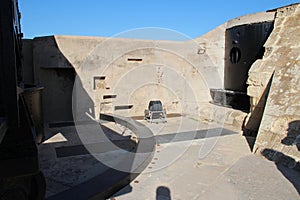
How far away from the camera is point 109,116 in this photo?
710 cm

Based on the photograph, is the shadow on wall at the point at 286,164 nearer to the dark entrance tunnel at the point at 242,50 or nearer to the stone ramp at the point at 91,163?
the stone ramp at the point at 91,163

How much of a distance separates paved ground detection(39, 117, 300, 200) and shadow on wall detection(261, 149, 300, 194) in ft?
0.03

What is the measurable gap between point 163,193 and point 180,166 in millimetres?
870

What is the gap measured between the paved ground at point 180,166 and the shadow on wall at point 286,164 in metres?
0.01

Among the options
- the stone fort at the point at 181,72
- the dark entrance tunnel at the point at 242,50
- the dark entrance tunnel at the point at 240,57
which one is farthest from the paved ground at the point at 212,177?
the dark entrance tunnel at the point at 242,50

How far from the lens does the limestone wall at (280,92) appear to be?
321 centimetres

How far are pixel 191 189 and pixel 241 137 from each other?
2.63 m

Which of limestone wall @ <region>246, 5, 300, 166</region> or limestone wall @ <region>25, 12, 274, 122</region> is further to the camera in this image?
limestone wall @ <region>25, 12, 274, 122</region>

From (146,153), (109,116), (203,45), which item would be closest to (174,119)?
(109,116)

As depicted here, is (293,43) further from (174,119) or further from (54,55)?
(54,55)

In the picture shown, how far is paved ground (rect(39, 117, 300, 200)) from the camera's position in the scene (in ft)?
7.80

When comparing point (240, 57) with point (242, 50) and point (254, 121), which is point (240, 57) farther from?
point (254, 121)

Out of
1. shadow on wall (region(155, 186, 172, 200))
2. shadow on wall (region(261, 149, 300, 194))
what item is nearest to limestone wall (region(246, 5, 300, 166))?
shadow on wall (region(261, 149, 300, 194))

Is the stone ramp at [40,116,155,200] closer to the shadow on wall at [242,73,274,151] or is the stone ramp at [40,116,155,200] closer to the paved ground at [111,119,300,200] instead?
the paved ground at [111,119,300,200]
